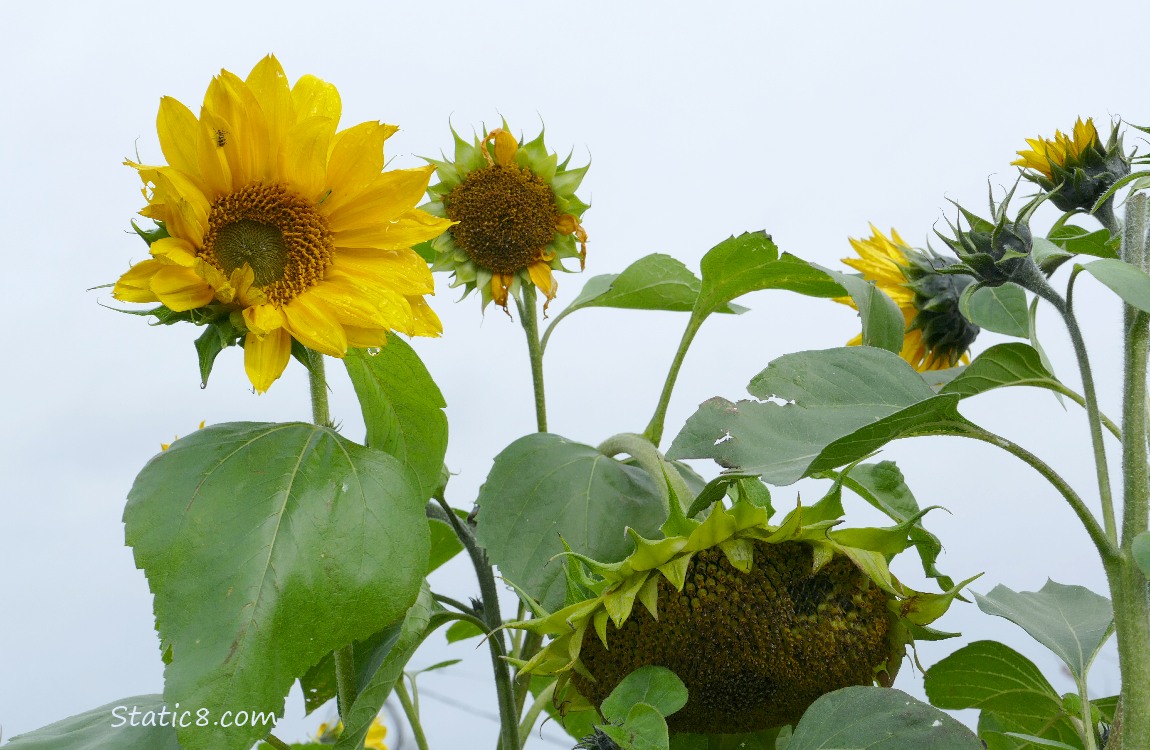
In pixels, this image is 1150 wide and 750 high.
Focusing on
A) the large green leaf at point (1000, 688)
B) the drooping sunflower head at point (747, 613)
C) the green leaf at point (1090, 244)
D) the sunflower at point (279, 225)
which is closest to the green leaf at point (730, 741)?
the drooping sunflower head at point (747, 613)

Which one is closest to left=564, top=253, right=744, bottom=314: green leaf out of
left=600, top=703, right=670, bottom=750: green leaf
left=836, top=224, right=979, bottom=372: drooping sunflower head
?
left=836, top=224, right=979, bottom=372: drooping sunflower head

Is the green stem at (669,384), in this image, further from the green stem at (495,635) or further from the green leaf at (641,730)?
the green leaf at (641,730)

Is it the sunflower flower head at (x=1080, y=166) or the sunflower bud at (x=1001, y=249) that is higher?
the sunflower flower head at (x=1080, y=166)

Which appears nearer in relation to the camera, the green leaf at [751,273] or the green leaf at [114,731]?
the green leaf at [114,731]

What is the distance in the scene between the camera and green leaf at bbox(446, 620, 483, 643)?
4.57 ft

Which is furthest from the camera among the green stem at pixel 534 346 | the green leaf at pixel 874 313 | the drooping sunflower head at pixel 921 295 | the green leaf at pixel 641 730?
the drooping sunflower head at pixel 921 295

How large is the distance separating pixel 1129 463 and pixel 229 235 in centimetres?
66

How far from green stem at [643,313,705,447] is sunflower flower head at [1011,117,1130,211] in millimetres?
354

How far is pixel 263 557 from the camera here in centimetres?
79

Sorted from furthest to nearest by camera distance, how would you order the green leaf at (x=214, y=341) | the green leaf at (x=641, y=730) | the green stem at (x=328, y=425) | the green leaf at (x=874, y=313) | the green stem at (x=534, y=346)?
the green stem at (x=534, y=346)
the green leaf at (x=874, y=313)
the green stem at (x=328, y=425)
the green leaf at (x=214, y=341)
the green leaf at (x=641, y=730)

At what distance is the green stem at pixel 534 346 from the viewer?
47.6 inches

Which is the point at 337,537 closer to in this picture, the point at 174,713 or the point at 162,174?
the point at 174,713

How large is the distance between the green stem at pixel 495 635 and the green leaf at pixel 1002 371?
447mm

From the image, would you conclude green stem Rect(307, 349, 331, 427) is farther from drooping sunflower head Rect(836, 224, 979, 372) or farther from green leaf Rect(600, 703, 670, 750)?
drooping sunflower head Rect(836, 224, 979, 372)
